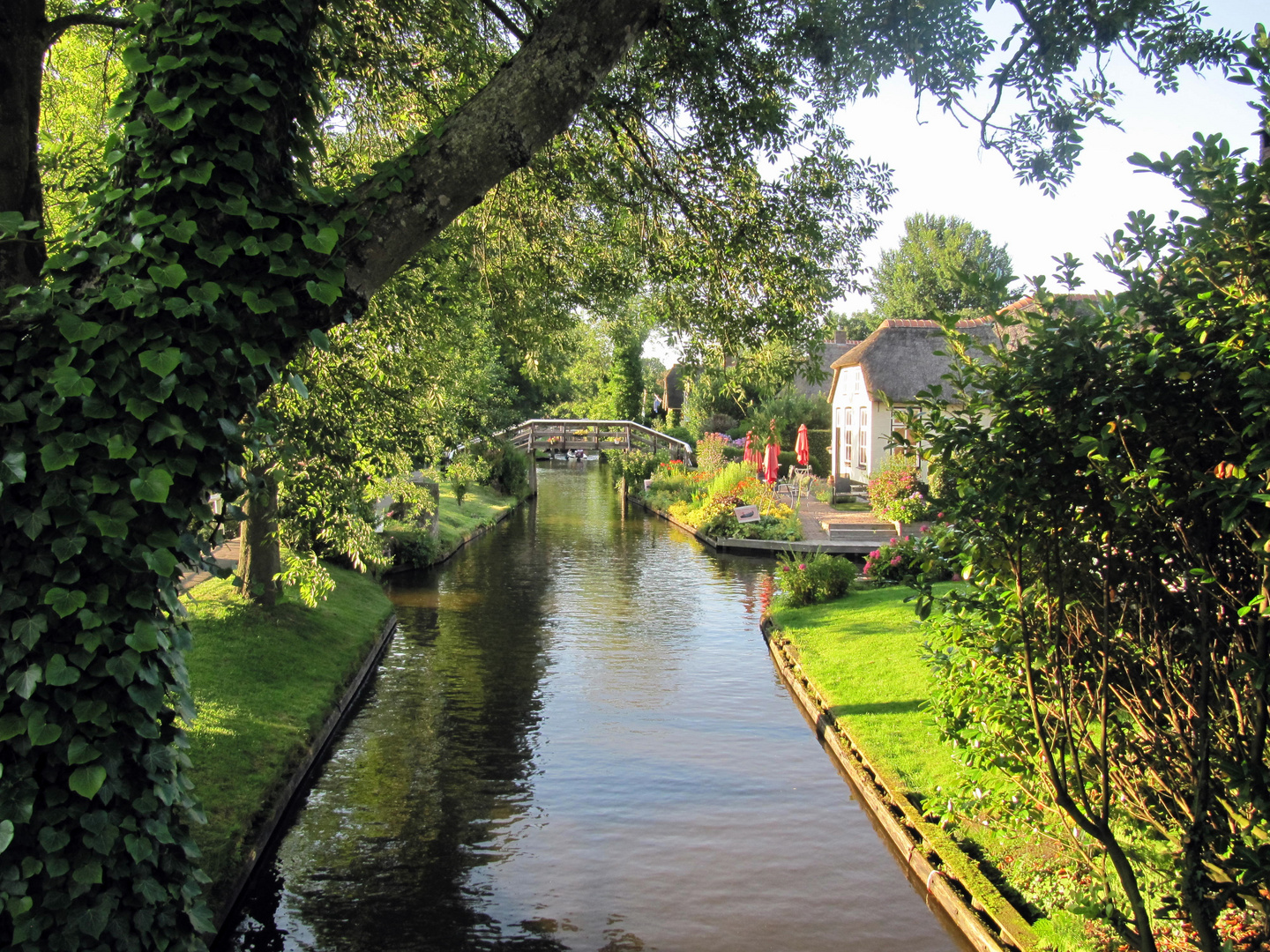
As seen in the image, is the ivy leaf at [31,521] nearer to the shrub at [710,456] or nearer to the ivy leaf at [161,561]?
the ivy leaf at [161,561]

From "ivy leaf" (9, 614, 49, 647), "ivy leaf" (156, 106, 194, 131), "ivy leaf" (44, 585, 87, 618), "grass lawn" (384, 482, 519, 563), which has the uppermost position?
"ivy leaf" (156, 106, 194, 131)

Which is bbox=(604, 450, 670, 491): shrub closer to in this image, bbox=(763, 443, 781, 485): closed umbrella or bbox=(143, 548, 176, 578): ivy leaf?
bbox=(763, 443, 781, 485): closed umbrella

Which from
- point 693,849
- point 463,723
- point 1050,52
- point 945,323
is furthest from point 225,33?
point 463,723

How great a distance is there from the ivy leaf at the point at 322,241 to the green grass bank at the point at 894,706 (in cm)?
455

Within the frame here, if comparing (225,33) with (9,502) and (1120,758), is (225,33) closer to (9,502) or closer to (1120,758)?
(9,502)

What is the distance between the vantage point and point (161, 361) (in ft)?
14.1

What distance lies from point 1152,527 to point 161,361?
4520 mm

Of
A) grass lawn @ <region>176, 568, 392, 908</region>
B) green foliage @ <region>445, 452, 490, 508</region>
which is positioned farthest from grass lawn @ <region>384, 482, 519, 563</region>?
grass lawn @ <region>176, 568, 392, 908</region>

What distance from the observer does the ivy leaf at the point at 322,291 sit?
181 inches

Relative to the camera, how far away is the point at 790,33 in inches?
311

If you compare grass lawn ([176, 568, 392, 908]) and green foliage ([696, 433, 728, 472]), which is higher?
green foliage ([696, 433, 728, 472])

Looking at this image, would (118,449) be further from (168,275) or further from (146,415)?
(168,275)

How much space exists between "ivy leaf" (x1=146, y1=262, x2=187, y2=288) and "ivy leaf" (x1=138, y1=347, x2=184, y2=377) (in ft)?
0.95

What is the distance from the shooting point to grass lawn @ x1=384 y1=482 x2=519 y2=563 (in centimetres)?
2223
